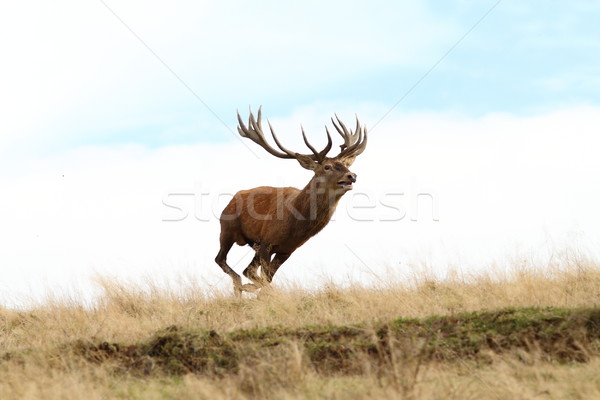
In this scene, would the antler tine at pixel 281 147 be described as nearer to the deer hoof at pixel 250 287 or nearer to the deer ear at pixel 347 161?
the deer ear at pixel 347 161

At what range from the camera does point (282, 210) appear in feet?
40.3

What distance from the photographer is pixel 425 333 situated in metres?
7.40

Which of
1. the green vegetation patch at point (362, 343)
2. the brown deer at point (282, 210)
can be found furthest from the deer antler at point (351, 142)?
the green vegetation patch at point (362, 343)

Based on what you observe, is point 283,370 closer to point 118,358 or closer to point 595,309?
point 118,358

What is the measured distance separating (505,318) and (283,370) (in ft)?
8.73

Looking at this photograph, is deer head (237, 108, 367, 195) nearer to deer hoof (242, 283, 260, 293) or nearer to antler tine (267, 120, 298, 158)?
antler tine (267, 120, 298, 158)

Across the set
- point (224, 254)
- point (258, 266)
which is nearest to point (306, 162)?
point (258, 266)

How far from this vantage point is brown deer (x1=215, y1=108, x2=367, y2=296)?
1187cm

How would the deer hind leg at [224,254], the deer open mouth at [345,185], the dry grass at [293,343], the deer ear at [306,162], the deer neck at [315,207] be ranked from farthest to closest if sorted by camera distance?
1. the deer hind leg at [224,254]
2. the deer ear at [306,162]
3. the deer neck at [315,207]
4. the deer open mouth at [345,185]
5. the dry grass at [293,343]

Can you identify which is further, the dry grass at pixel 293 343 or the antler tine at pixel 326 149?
the antler tine at pixel 326 149

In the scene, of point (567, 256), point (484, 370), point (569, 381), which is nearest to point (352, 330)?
point (484, 370)

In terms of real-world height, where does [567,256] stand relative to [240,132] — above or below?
below

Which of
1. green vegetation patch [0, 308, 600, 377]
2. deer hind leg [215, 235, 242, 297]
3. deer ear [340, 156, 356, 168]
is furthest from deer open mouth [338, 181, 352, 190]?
green vegetation patch [0, 308, 600, 377]

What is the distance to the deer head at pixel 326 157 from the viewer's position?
1166 centimetres
